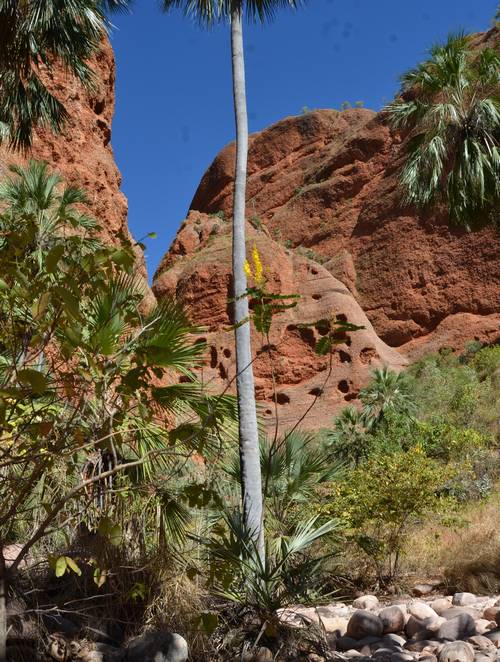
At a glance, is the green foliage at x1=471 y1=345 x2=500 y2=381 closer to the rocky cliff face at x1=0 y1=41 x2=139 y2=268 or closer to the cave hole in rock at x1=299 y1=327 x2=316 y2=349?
the cave hole in rock at x1=299 y1=327 x2=316 y2=349

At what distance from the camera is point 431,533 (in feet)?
39.1

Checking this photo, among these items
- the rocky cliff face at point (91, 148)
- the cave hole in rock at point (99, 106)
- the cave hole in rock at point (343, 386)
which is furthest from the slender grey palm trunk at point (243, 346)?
the cave hole in rock at point (343, 386)

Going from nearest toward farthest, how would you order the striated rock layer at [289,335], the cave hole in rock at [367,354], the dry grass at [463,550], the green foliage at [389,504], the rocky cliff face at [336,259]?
1. the dry grass at [463,550]
2. the green foliage at [389,504]
3. the striated rock layer at [289,335]
4. the cave hole in rock at [367,354]
5. the rocky cliff face at [336,259]

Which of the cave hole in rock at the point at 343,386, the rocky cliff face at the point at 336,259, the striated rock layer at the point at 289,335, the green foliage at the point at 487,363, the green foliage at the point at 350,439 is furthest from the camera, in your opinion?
the rocky cliff face at the point at 336,259

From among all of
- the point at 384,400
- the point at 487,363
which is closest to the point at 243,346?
the point at 384,400

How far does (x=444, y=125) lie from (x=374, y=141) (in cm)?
3626

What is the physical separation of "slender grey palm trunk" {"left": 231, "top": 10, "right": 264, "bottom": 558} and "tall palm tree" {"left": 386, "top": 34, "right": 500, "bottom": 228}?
517cm

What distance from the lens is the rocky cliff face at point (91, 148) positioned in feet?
73.9

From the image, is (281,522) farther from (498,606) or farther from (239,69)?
(239,69)

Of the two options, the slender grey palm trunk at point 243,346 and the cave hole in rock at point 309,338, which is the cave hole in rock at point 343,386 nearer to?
the cave hole in rock at point 309,338

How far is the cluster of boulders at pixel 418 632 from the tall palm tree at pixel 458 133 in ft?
23.3

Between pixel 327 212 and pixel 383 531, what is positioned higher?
pixel 327 212

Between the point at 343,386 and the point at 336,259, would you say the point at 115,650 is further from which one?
the point at 336,259

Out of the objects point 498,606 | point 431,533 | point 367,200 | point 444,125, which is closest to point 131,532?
point 498,606
